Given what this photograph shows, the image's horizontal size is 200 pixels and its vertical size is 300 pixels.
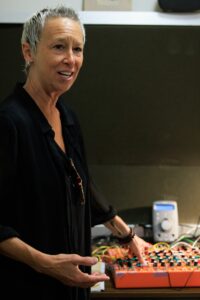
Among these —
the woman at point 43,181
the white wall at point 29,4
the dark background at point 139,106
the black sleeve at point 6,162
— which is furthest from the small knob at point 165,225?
the white wall at point 29,4

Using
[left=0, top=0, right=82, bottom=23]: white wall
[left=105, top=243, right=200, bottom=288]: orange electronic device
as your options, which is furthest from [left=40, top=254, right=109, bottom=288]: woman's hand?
[left=0, top=0, right=82, bottom=23]: white wall

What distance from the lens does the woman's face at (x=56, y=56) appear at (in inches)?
46.5

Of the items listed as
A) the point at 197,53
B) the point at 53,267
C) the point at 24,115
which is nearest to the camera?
the point at 53,267

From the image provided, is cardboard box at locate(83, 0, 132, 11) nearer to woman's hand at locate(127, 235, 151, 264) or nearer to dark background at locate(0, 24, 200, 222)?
dark background at locate(0, 24, 200, 222)

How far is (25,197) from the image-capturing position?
1140 mm

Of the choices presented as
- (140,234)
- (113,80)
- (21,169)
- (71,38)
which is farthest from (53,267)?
(113,80)

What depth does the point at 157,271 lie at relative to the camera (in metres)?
1.41

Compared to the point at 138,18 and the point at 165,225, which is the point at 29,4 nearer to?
the point at 138,18

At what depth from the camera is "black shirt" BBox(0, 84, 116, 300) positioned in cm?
111

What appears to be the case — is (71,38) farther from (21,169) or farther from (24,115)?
(21,169)

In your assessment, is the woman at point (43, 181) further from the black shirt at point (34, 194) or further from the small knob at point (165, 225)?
the small knob at point (165, 225)

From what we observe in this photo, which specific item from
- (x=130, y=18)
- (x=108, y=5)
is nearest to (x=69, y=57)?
(x=130, y=18)

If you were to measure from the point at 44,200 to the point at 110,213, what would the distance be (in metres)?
0.41

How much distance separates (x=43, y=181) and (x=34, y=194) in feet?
0.15
